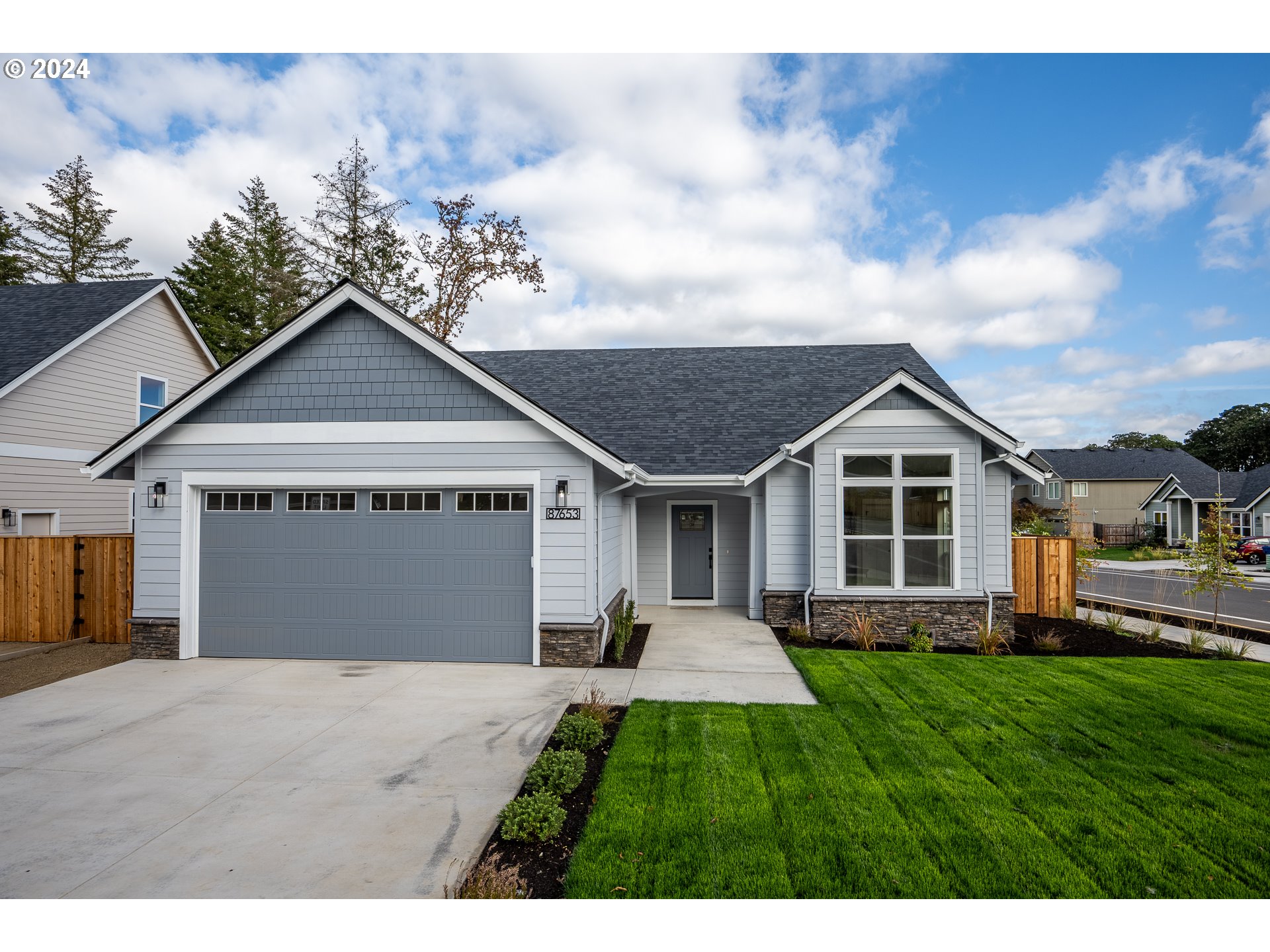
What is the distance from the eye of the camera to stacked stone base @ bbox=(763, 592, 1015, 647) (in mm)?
9812

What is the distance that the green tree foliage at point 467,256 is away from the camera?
2128 cm

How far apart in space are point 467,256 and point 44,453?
43.1 ft

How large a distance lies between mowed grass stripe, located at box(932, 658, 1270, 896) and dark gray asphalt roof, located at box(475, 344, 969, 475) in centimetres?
638

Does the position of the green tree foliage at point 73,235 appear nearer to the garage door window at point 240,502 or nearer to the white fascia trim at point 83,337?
the white fascia trim at point 83,337

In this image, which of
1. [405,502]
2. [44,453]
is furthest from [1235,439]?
[44,453]

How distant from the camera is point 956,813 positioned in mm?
4293

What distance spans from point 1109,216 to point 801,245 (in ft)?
23.5

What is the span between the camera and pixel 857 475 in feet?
33.1

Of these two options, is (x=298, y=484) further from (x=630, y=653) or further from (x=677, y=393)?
(x=677, y=393)

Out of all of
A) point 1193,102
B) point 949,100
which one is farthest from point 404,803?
point 1193,102

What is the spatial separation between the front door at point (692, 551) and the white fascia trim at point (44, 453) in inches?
506

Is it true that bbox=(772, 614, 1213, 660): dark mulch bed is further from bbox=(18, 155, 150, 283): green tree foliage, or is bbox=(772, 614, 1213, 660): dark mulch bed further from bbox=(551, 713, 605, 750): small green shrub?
bbox=(18, 155, 150, 283): green tree foliage

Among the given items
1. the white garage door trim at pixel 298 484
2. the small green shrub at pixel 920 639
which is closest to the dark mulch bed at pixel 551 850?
the white garage door trim at pixel 298 484

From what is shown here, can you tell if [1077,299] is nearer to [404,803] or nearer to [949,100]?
[949,100]
